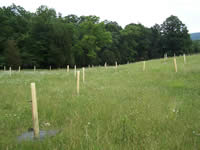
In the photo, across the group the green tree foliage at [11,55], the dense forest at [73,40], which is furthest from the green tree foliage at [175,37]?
the green tree foliage at [11,55]

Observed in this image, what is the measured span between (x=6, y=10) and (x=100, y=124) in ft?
234

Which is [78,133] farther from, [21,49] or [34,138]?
[21,49]

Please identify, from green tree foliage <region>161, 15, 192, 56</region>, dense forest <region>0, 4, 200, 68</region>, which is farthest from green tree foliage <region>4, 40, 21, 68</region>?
green tree foliage <region>161, 15, 192, 56</region>

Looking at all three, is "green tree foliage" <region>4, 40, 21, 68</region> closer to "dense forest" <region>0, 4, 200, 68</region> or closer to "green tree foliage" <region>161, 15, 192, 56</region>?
"dense forest" <region>0, 4, 200, 68</region>

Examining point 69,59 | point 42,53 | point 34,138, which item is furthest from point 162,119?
point 42,53

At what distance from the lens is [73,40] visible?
6031cm

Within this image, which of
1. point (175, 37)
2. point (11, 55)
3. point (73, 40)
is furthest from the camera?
point (175, 37)

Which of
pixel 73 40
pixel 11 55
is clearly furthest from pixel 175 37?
pixel 11 55

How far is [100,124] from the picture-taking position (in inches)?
175

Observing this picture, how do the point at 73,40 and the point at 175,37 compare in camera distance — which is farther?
the point at 175,37

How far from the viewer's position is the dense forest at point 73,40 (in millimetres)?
51138

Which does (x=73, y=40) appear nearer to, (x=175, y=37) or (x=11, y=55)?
(x=11, y=55)

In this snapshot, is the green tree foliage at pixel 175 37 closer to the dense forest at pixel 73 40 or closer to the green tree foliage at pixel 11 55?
the dense forest at pixel 73 40

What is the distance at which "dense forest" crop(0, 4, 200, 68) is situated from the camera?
168ft
